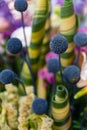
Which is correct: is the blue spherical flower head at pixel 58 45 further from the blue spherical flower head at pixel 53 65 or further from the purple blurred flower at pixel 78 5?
the purple blurred flower at pixel 78 5

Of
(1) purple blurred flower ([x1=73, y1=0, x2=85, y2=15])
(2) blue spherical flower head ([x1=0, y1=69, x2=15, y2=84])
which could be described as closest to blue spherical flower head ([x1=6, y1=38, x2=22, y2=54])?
(2) blue spherical flower head ([x1=0, y1=69, x2=15, y2=84])

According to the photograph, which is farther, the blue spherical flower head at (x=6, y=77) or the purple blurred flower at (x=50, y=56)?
the purple blurred flower at (x=50, y=56)

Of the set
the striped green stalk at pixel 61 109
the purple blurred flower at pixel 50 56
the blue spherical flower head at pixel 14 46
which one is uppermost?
the blue spherical flower head at pixel 14 46

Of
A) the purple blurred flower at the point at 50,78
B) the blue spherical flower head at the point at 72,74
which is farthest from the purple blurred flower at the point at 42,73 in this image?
the blue spherical flower head at the point at 72,74

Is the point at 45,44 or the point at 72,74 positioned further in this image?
the point at 45,44

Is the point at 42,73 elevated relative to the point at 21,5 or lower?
lower

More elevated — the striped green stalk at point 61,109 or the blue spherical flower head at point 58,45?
the blue spherical flower head at point 58,45

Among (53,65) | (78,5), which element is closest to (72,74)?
(53,65)

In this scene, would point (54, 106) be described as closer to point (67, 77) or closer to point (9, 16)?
point (67, 77)

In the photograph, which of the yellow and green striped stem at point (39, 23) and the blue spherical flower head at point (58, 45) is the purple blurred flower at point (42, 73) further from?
the blue spherical flower head at point (58, 45)

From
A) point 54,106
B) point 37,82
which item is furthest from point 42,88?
point 54,106

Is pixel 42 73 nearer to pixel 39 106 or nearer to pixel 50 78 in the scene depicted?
pixel 50 78
